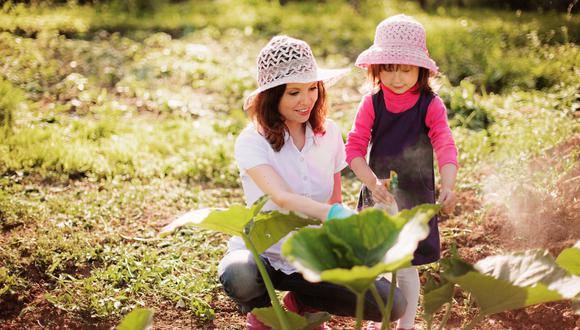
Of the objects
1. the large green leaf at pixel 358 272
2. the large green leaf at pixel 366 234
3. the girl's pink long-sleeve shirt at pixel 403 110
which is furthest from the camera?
the girl's pink long-sleeve shirt at pixel 403 110

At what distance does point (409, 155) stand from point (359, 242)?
964mm

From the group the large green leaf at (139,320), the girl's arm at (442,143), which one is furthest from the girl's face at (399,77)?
the large green leaf at (139,320)

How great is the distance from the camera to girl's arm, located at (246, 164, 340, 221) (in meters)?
2.09

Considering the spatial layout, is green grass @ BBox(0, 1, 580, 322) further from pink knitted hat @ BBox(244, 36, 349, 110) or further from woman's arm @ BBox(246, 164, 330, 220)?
pink knitted hat @ BBox(244, 36, 349, 110)

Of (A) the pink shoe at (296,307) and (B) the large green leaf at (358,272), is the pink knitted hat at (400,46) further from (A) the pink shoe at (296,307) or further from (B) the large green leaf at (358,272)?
(B) the large green leaf at (358,272)

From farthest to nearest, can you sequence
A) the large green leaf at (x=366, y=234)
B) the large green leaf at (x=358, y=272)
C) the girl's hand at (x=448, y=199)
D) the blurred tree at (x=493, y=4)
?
1. the blurred tree at (x=493, y=4)
2. the girl's hand at (x=448, y=199)
3. the large green leaf at (x=366, y=234)
4. the large green leaf at (x=358, y=272)

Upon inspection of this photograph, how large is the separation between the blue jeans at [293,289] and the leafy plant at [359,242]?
75 cm

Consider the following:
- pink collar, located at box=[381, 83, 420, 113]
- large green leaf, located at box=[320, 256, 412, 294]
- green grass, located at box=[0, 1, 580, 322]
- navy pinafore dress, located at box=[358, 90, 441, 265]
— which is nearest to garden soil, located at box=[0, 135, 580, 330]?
green grass, located at box=[0, 1, 580, 322]

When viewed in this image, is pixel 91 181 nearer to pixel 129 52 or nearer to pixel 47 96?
pixel 47 96

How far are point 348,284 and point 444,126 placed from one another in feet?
3.59

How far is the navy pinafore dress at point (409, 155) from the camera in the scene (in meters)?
2.49

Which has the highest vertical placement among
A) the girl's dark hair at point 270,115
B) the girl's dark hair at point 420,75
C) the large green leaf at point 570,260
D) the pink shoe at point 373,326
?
the girl's dark hair at point 420,75

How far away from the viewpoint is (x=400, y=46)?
239 cm

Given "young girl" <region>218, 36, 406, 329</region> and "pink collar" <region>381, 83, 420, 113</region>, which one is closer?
"young girl" <region>218, 36, 406, 329</region>
